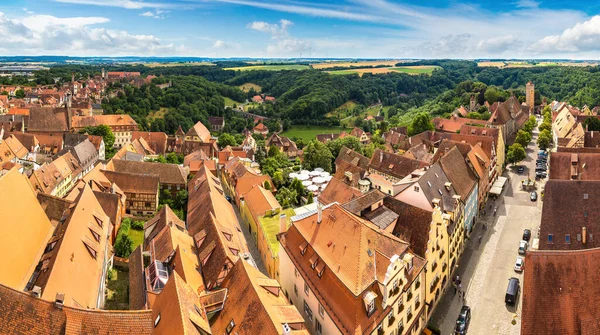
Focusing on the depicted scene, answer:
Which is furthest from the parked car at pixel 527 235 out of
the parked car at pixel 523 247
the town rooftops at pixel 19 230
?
the town rooftops at pixel 19 230

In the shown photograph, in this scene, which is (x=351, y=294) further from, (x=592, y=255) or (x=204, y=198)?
(x=204, y=198)

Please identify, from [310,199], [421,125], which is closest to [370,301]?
[310,199]

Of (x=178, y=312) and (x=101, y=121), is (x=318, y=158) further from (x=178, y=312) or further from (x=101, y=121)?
(x=101, y=121)

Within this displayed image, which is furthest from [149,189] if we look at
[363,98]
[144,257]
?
[363,98]

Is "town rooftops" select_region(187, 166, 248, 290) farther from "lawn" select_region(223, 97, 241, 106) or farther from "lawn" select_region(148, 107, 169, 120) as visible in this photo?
"lawn" select_region(223, 97, 241, 106)

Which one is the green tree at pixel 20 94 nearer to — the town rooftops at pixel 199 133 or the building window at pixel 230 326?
the town rooftops at pixel 199 133
